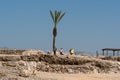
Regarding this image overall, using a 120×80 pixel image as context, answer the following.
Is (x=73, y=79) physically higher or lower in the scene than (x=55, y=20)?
lower

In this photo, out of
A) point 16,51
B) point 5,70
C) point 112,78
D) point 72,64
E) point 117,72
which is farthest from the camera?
point 16,51

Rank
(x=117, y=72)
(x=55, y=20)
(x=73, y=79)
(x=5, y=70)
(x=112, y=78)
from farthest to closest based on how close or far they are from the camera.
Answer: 1. (x=55, y=20)
2. (x=117, y=72)
3. (x=112, y=78)
4. (x=73, y=79)
5. (x=5, y=70)

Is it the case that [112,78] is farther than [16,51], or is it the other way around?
[16,51]

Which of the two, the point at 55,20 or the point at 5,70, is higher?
the point at 55,20

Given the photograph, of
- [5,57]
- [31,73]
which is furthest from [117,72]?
[31,73]

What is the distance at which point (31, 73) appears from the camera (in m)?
15.8

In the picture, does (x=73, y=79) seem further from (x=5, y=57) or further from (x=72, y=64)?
(x=5, y=57)

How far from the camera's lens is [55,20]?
48.9m

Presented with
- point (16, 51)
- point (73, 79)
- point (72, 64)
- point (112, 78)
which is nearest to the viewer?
point (73, 79)

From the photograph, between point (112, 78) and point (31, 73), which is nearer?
point (31, 73)

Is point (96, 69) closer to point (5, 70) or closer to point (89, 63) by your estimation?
point (89, 63)

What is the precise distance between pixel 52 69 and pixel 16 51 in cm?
1281

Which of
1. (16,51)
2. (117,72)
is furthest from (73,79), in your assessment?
(16,51)

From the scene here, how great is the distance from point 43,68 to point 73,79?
6212mm
